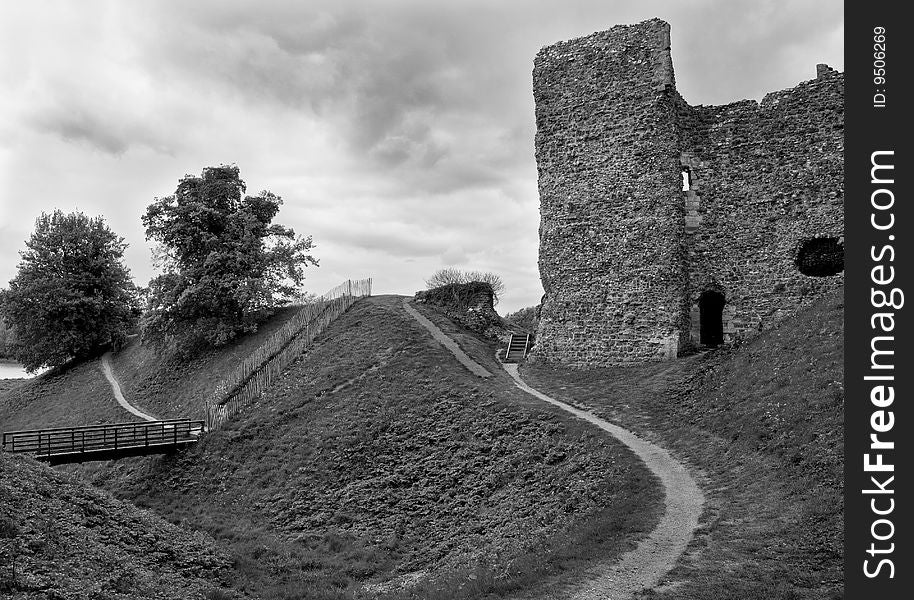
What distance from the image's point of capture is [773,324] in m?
24.1

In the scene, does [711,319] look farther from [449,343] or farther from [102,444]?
[102,444]

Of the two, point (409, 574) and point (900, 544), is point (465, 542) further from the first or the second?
point (900, 544)

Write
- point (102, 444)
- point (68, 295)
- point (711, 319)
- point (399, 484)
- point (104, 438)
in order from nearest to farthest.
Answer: point (399, 484), point (102, 444), point (104, 438), point (711, 319), point (68, 295)

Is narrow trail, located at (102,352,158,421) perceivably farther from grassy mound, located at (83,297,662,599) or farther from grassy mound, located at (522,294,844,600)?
grassy mound, located at (522,294,844,600)

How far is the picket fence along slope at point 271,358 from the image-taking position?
30234mm

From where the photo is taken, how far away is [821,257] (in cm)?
2592

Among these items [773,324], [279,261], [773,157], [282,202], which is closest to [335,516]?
[773,324]

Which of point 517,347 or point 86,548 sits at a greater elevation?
point 517,347

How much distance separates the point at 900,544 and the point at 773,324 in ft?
55.9

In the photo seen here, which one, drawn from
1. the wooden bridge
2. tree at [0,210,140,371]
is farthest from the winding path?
tree at [0,210,140,371]

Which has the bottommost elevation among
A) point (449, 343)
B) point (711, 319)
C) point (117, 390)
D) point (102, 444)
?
point (102, 444)

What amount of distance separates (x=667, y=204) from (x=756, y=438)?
14.1 meters

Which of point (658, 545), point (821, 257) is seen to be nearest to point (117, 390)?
point (658, 545)

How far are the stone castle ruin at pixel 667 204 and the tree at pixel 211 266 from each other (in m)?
20.5
